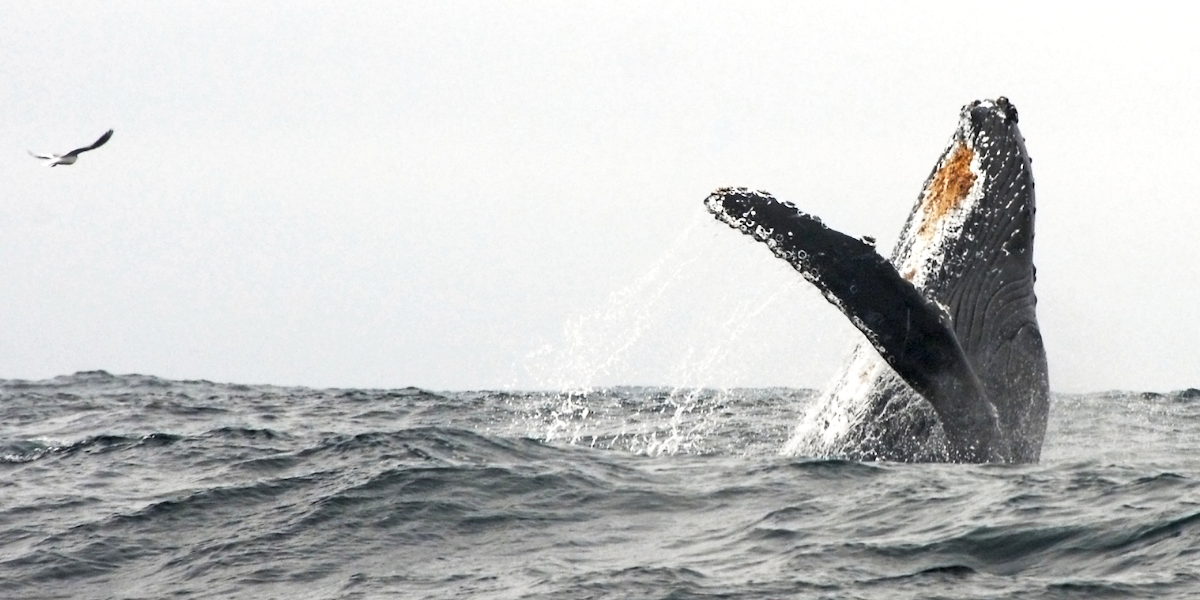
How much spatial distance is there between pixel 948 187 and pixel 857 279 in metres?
1.90

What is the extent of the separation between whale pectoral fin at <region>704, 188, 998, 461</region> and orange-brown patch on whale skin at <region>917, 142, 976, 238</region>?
154cm

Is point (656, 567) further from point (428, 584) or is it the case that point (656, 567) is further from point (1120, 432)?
point (1120, 432)

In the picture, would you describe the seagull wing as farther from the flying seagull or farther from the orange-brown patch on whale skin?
the orange-brown patch on whale skin

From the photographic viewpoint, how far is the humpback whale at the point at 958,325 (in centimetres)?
752

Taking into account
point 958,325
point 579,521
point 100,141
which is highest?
point 100,141

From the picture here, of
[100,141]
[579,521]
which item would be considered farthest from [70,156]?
[579,521]

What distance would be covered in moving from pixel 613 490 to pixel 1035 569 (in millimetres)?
3253

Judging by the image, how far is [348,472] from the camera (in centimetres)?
1016

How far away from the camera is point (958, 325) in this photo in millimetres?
8539

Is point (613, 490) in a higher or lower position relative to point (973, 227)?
lower

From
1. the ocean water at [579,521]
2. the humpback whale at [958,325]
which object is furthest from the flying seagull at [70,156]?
the humpback whale at [958,325]

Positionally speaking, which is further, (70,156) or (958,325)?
(70,156)

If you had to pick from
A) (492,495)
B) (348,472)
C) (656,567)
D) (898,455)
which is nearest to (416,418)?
(348,472)

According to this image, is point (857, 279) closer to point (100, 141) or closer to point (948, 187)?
point (948, 187)
